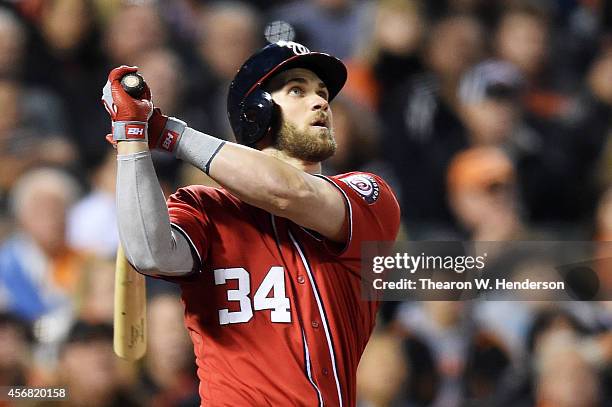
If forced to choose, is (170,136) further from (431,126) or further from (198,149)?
(431,126)

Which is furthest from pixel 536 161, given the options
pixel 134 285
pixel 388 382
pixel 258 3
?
pixel 134 285

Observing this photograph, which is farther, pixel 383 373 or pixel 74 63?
pixel 74 63

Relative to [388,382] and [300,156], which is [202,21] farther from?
[300,156]

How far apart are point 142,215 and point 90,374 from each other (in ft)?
9.27

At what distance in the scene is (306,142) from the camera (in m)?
2.74

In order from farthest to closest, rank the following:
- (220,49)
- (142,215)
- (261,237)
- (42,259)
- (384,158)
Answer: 1. (220,49)
2. (384,158)
3. (42,259)
4. (261,237)
5. (142,215)

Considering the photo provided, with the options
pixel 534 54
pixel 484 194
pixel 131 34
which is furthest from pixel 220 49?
pixel 534 54

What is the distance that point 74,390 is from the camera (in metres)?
4.78

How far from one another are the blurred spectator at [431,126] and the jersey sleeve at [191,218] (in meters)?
2.73

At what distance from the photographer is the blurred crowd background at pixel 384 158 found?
4.80 metres

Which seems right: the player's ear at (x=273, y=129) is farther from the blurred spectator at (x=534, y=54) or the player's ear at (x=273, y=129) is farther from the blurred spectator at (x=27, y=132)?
the blurred spectator at (x=534, y=54)

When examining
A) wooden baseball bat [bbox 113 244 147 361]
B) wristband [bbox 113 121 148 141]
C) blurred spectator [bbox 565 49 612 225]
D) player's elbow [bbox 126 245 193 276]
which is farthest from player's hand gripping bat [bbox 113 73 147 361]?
blurred spectator [bbox 565 49 612 225]

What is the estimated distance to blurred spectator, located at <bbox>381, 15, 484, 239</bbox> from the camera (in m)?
5.24

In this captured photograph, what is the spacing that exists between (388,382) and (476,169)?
1.30m
